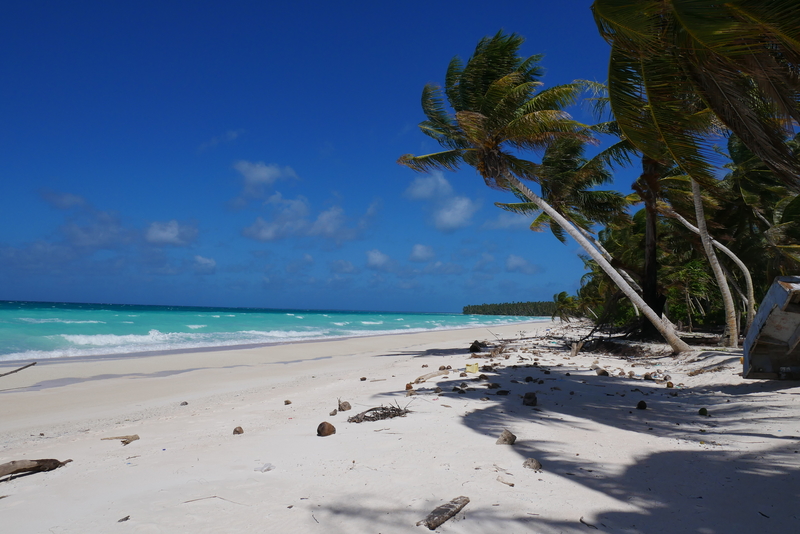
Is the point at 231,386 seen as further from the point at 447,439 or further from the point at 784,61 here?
the point at 784,61

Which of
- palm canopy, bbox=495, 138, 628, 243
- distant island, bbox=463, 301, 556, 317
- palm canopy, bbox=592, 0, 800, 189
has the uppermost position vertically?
palm canopy, bbox=495, 138, 628, 243

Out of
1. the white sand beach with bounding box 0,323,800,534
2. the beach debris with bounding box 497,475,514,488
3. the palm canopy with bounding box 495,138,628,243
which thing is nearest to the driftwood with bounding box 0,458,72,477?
the white sand beach with bounding box 0,323,800,534

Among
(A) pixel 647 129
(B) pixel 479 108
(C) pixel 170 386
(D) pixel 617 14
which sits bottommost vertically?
(C) pixel 170 386

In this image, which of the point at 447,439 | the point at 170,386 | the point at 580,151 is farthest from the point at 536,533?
the point at 580,151

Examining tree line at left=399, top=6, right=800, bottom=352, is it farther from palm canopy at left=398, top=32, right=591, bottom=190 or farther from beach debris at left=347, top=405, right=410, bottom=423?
beach debris at left=347, top=405, right=410, bottom=423

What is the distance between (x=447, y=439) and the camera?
140 inches

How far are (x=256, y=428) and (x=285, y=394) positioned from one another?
2354 mm

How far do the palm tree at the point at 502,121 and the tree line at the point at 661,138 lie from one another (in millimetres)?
35

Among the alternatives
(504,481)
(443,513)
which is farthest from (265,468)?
(504,481)

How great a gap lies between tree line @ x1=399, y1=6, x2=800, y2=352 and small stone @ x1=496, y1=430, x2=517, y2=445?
11.2ft

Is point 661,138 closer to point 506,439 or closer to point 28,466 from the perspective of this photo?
point 506,439

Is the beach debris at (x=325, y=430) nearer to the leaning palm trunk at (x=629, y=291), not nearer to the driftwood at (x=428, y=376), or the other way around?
the driftwood at (x=428, y=376)

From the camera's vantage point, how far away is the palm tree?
33.4ft

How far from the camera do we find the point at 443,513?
7.39ft
